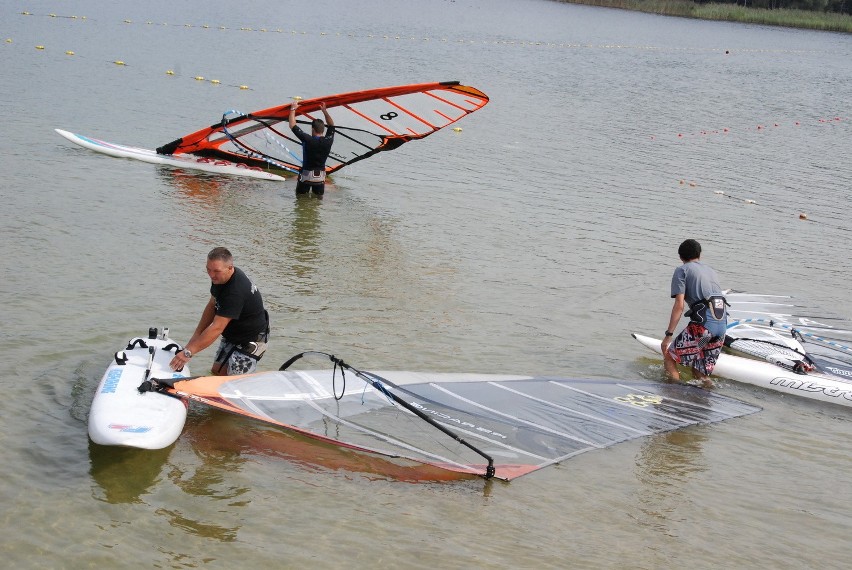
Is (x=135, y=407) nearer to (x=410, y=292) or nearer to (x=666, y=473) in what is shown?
(x=666, y=473)

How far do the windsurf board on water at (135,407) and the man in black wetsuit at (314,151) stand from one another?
7.31 m

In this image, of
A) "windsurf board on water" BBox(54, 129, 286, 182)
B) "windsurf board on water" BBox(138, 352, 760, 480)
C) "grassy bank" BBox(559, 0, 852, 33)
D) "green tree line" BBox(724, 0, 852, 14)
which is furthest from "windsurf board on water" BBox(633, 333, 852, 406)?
"green tree line" BBox(724, 0, 852, 14)

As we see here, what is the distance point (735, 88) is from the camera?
1422 inches

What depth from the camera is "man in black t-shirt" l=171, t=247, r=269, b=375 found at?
6.72 meters

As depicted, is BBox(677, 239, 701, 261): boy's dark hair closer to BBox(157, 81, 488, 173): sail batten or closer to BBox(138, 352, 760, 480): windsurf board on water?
BBox(138, 352, 760, 480): windsurf board on water

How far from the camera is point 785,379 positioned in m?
8.89

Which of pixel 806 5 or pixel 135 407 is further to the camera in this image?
pixel 806 5

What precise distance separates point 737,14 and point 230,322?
65.9 meters

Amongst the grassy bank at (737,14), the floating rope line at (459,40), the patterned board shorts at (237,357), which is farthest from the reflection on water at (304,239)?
the grassy bank at (737,14)

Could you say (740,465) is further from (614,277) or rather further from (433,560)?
(614,277)

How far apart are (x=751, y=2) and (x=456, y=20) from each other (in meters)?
30.2

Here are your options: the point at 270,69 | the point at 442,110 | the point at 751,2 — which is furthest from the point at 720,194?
the point at 751,2

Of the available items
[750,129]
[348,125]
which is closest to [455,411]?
[348,125]

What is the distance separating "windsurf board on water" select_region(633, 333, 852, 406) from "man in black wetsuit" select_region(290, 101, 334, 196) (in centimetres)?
732
